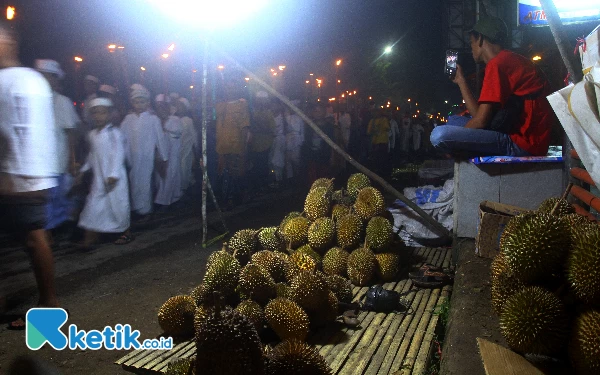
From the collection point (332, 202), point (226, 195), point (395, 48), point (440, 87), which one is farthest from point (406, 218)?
point (440, 87)

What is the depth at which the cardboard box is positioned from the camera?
12.7 feet

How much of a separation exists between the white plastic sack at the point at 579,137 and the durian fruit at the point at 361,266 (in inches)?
98.7

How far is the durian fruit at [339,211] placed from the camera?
16.0ft

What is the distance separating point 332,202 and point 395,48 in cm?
4002

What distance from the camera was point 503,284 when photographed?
235 centimetres

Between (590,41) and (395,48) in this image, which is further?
(395,48)

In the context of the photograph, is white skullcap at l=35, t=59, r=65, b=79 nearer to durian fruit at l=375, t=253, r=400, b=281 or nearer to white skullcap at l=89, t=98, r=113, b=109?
white skullcap at l=89, t=98, r=113, b=109


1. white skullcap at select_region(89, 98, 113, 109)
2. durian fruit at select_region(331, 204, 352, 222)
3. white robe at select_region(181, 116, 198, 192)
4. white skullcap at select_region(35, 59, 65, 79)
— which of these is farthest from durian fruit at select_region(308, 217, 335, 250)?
white robe at select_region(181, 116, 198, 192)

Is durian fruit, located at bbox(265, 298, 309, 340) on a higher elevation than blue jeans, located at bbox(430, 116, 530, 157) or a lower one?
lower

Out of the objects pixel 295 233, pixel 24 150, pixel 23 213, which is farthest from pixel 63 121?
pixel 295 233

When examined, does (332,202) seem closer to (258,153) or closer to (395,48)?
(258,153)

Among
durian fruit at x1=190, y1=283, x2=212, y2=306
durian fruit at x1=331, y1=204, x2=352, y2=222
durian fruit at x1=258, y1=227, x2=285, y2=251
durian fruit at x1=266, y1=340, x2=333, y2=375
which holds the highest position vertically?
durian fruit at x1=331, y1=204, x2=352, y2=222

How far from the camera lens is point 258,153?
42.1 feet

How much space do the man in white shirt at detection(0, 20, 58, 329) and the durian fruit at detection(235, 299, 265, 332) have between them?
1.99 meters
